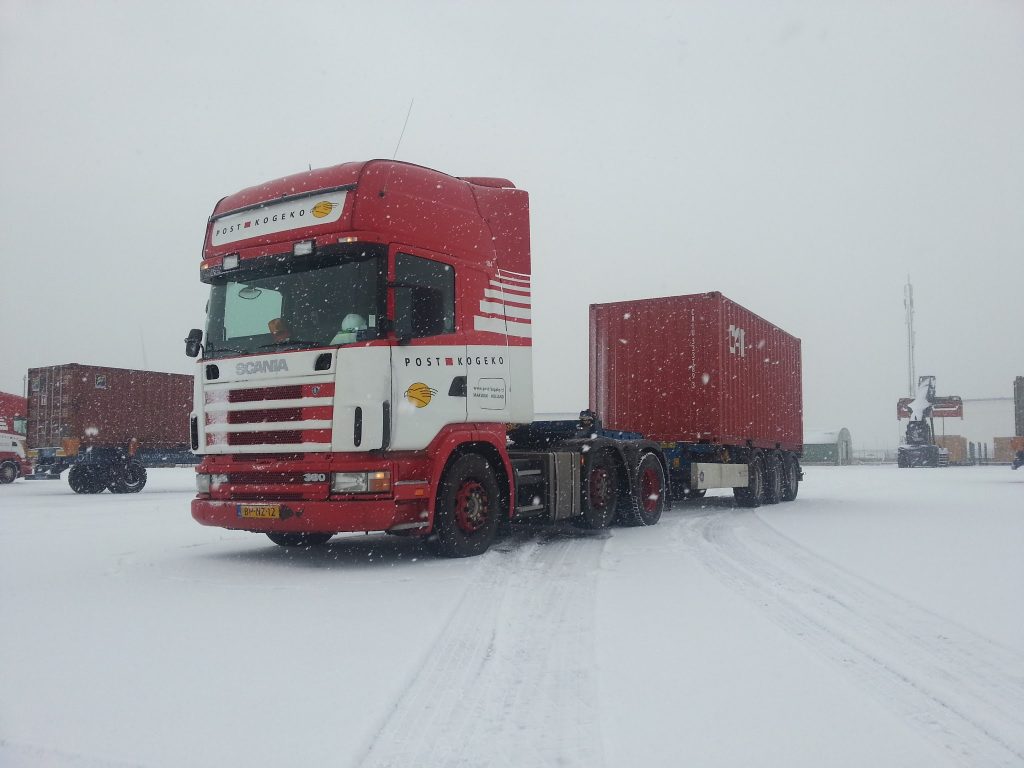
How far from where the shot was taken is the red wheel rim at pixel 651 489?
1206cm

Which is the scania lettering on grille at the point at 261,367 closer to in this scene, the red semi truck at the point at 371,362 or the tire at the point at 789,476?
the red semi truck at the point at 371,362

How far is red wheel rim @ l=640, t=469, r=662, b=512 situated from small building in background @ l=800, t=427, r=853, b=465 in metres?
55.2

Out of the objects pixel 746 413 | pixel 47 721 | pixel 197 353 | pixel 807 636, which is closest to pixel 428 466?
pixel 197 353

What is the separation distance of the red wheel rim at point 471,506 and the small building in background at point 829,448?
2349 inches

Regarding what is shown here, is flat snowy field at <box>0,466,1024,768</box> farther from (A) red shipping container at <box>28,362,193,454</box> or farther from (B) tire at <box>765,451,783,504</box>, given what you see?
(A) red shipping container at <box>28,362,193,454</box>

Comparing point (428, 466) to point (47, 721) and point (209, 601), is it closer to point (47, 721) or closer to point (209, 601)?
point (209, 601)

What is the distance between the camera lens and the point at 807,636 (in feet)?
16.5

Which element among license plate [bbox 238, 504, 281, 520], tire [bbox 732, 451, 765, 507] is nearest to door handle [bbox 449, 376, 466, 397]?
license plate [bbox 238, 504, 281, 520]

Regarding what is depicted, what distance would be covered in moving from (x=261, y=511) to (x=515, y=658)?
377cm

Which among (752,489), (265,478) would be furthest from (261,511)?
(752,489)

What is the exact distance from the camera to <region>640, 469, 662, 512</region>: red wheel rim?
39.6 feet

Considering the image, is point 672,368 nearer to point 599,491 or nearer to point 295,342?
point 599,491

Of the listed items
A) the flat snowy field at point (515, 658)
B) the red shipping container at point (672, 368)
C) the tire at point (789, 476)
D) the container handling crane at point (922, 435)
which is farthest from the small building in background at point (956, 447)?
the flat snowy field at point (515, 658)

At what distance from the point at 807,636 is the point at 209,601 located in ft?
13.6
